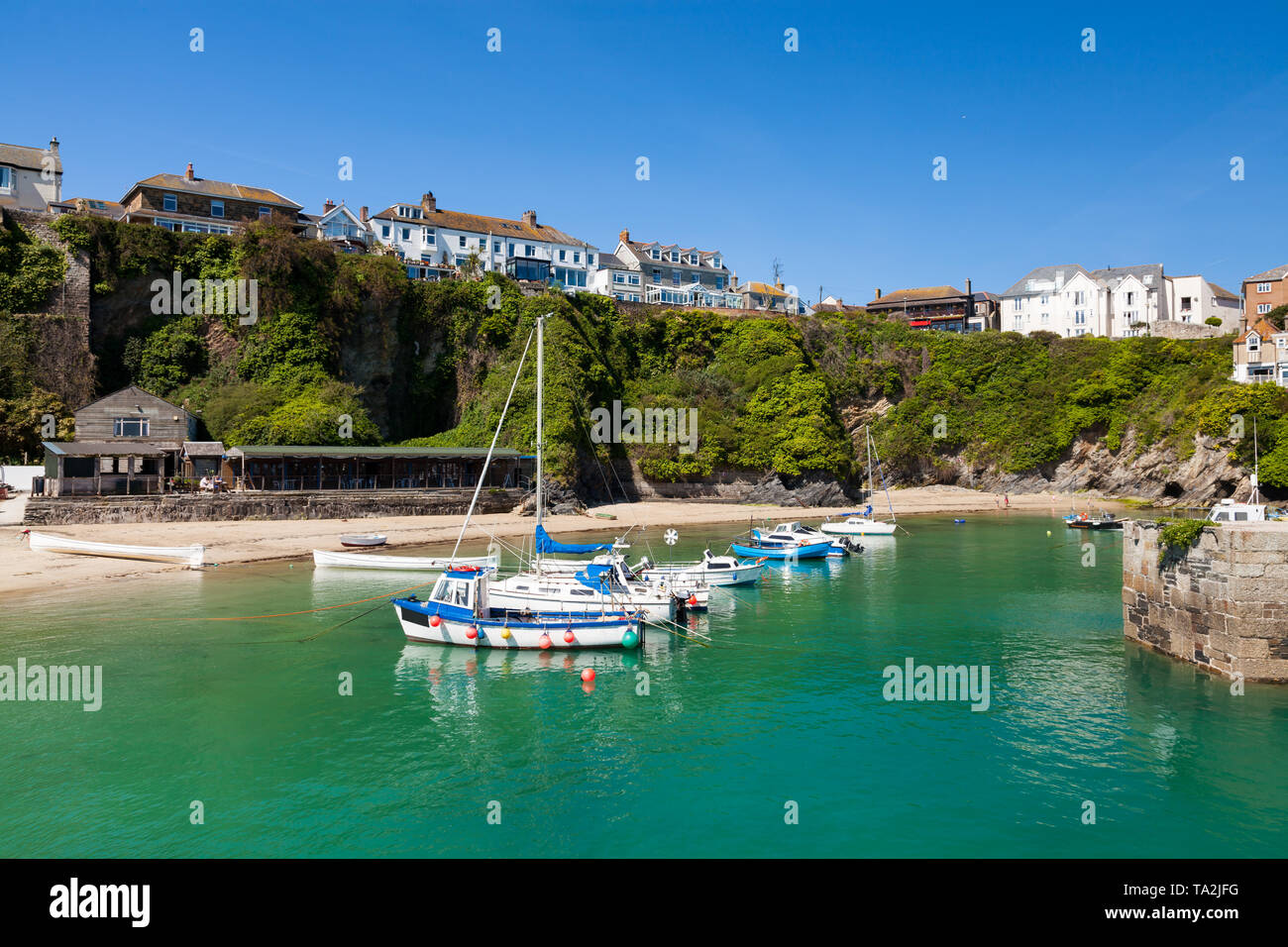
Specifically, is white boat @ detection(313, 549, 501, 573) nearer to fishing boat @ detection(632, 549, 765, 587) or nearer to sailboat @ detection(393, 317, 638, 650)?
fishing boat @ detection(632, 549, 765, 587)

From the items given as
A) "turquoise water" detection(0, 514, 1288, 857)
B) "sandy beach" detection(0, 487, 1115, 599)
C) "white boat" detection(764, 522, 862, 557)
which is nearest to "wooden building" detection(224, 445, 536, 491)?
"sandy beach" detection(0, 487, 1115, 599)

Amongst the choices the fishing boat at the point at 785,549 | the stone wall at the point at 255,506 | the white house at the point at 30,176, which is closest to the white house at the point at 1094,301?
the fishing boat at the point at 785,549

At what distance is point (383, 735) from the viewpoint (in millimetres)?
17125

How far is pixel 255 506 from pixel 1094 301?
97.0m

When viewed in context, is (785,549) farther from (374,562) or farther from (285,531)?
(285,531)

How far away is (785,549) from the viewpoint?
43.1 meters

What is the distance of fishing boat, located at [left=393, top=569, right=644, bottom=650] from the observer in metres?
23.7

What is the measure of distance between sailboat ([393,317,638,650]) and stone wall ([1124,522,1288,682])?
14903 millimetres

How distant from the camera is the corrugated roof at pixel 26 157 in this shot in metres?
62.4

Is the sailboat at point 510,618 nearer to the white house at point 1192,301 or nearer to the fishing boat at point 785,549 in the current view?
the fishing boat at point 785,549

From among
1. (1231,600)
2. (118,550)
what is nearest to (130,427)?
(118,550)
